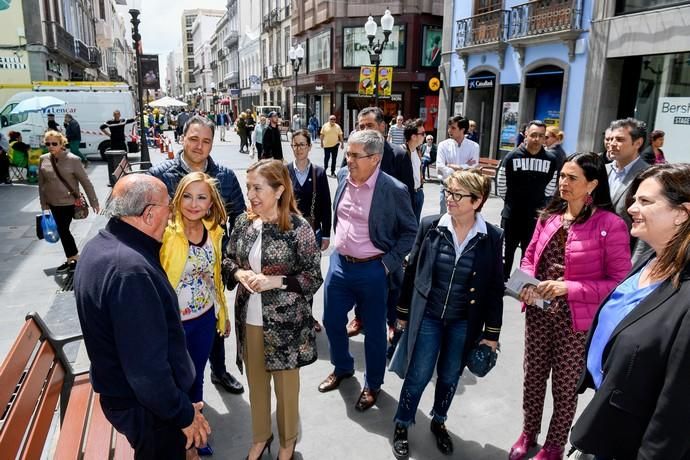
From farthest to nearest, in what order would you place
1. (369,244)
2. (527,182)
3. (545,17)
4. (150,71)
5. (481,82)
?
(150,71)
(481,82)
(545,17)
(527,182)
(369,244)

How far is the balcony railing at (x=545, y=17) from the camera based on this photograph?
551 inches

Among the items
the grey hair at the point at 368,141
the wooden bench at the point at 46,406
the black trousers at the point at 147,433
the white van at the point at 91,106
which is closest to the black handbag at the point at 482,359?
the grey hair at the point at 368,141

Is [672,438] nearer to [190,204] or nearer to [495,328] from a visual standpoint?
[495,328]

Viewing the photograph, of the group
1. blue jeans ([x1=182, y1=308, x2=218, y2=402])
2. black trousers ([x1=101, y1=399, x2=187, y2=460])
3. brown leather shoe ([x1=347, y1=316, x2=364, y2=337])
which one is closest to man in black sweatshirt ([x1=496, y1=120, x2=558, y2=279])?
brown leather shoe ([x1=347, y1=316, x2=364, y2=337])

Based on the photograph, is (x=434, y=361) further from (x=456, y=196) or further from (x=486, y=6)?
(x=486, y=6)

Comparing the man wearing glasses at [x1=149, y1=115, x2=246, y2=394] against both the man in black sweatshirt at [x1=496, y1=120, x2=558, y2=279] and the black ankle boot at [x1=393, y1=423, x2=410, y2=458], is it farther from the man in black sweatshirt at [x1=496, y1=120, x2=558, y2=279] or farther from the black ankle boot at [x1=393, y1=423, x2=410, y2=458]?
the man in black sweatshirt at [x1=496, y1=120, x2=558, y2=279]

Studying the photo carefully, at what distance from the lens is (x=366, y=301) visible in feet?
11.9

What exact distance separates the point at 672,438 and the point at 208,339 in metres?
2.42

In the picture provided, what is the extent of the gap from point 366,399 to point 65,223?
5.04m

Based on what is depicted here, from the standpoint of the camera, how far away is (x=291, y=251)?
2854 millimetres

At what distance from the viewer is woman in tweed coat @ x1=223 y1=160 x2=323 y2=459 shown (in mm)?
2824

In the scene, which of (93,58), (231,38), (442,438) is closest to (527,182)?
(442,438)

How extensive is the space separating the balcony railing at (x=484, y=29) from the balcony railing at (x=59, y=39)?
18.3 m

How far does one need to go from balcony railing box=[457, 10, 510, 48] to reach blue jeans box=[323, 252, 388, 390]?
52.4 ft
